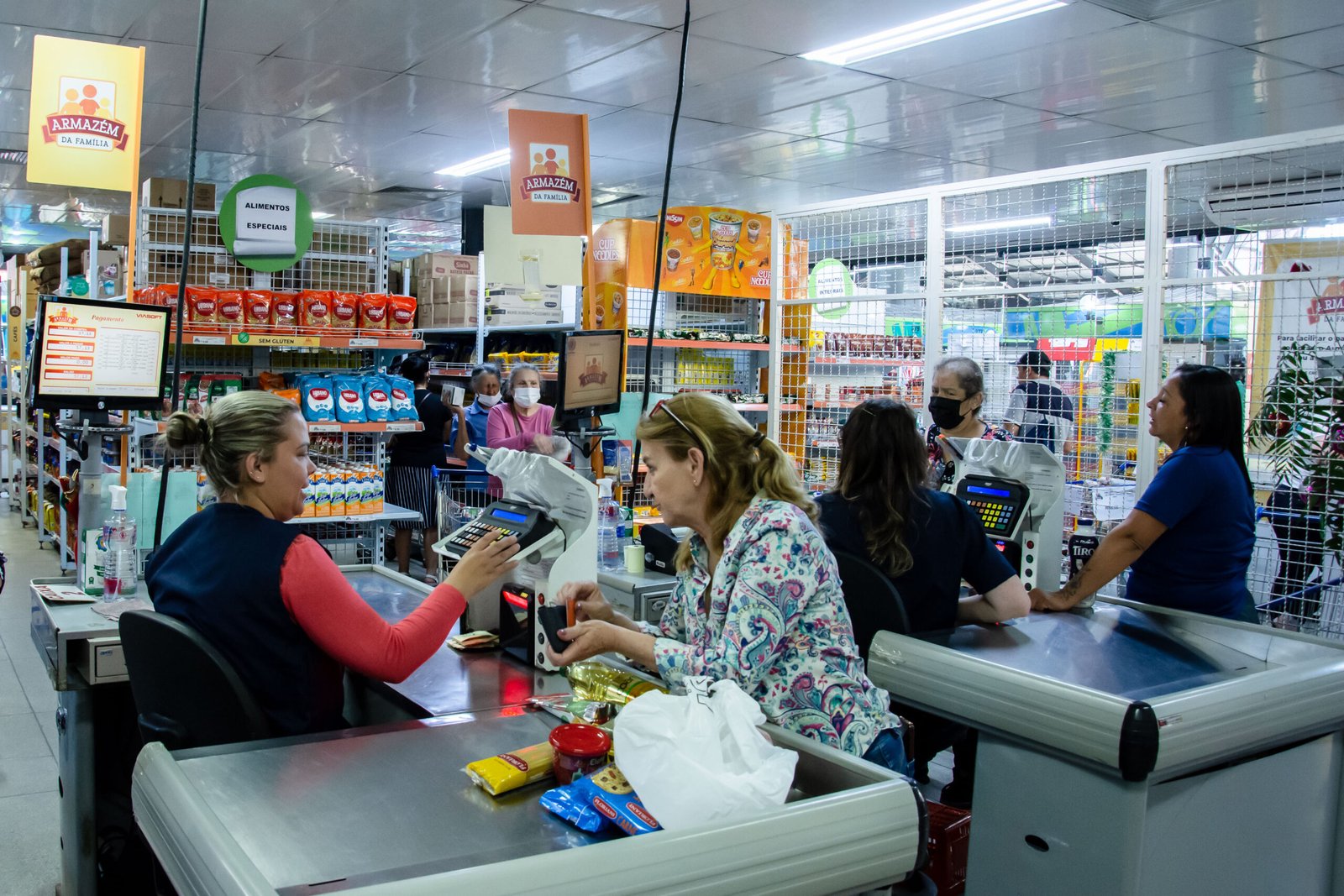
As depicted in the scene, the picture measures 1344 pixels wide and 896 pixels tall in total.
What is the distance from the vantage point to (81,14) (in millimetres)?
5379

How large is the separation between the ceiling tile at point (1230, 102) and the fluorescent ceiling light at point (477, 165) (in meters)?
4.60

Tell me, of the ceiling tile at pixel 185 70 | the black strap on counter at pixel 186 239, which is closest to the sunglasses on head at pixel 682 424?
the black strap on counter at pixel 186 239

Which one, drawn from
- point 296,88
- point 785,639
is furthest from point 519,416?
point 785,639

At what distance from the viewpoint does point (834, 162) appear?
900 centimetres

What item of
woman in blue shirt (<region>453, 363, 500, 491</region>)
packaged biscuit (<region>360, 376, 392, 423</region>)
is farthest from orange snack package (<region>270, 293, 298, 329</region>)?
woman in blue shirt (<region>453, 363, 500, 491</region>)

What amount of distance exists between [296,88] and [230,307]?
2004 millimetres

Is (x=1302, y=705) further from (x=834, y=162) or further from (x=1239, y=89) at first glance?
(x=834, y=162)

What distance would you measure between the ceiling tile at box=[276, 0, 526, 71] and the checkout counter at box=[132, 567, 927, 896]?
4.22 m

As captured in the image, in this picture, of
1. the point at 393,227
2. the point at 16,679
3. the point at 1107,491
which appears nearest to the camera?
the point at 1107,491

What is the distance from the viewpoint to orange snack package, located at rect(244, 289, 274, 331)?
220 inches

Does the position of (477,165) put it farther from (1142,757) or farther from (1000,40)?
(1142,757)

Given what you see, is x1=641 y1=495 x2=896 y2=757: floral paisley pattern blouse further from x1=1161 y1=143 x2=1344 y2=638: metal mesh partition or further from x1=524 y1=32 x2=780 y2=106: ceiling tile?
x1=524 y1=32 x2=780 y2=106: ceiling tile

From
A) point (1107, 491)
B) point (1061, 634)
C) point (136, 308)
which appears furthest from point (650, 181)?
point (1061, 634)

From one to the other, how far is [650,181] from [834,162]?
6.22ft
